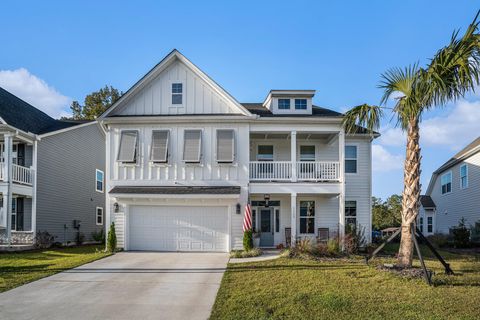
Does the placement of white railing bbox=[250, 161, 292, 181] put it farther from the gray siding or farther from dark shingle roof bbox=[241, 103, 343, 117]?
the gray siding

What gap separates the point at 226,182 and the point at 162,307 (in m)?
9.63

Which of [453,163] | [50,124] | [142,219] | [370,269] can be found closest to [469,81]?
[370,269]

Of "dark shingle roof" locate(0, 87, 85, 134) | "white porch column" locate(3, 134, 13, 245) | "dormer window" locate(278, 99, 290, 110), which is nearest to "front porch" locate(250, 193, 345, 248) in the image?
"dormer window" locate(278, 99, 290, 110)

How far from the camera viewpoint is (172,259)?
53.0ft

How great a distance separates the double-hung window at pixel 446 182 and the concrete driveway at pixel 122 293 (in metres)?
20.2

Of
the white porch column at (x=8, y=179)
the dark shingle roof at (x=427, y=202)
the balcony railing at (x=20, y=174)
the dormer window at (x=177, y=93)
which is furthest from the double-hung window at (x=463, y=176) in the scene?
the white porch column at (x=8, y=179)

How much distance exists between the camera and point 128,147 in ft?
61.6

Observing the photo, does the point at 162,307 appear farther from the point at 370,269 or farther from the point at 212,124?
the point at 212,124

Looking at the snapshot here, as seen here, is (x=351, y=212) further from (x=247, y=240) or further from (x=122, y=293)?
(x=122, y=293)

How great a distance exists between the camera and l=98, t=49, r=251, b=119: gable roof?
1883cm

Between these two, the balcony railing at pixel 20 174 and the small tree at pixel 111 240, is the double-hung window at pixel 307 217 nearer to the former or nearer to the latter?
the small tree at pixel 111 240

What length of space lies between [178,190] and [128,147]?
3010 millimetres


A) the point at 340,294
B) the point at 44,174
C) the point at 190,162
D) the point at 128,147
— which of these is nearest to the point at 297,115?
the point at 190,162

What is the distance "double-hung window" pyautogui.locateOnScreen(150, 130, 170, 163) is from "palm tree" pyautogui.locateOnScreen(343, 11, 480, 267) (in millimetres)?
9402
